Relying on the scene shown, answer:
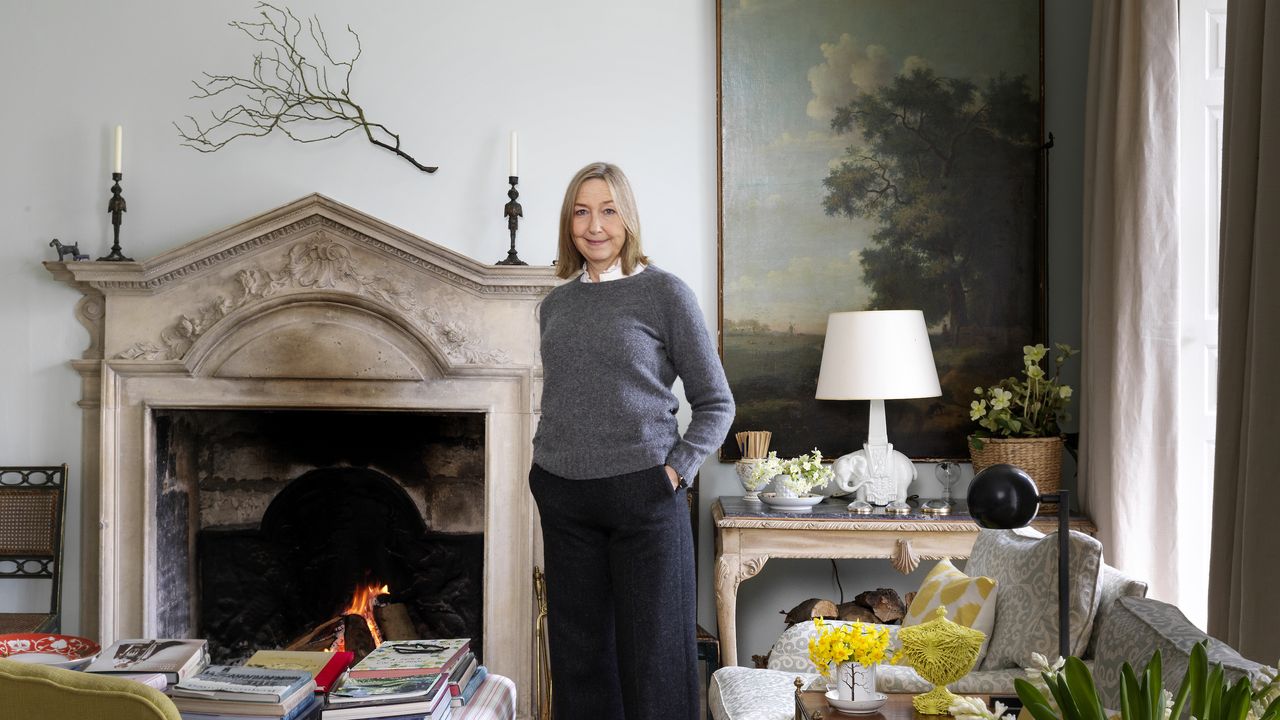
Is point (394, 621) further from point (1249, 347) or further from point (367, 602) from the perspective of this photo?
point (1249, 347)

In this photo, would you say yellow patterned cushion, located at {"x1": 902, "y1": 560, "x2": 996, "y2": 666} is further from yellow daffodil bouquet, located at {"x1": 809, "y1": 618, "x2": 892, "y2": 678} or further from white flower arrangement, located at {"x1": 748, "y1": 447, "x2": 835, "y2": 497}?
white flower arrangement, located at {"x1": 748, "y1": 447, "x2": 835, "y2": 497}

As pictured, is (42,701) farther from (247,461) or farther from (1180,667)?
(247,461)

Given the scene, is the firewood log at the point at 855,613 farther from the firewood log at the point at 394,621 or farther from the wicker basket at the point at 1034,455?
the firewood log at the point at 394,621

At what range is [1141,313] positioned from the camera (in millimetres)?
2855

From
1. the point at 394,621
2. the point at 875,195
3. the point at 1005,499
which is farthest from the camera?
the point at 394,621

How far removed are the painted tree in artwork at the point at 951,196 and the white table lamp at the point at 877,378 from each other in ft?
1.04

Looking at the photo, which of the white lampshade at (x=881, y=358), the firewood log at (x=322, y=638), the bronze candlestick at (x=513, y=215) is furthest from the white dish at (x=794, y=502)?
the firewood log at (x=322, y=638)

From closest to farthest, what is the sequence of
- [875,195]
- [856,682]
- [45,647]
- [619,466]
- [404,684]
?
[404,684]
[856,682]
[619,466]
[45,647]
[875,195]

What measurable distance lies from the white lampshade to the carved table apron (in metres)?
0.39

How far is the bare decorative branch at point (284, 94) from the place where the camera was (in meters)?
3.59

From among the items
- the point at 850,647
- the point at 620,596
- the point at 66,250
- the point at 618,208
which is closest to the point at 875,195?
the point at 618,208

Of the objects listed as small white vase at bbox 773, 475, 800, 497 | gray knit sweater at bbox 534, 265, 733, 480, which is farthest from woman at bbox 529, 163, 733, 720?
small white vase at bbox 773, 475, 800, 497

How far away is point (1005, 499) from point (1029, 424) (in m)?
1.88

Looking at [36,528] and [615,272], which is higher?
[615,272]
